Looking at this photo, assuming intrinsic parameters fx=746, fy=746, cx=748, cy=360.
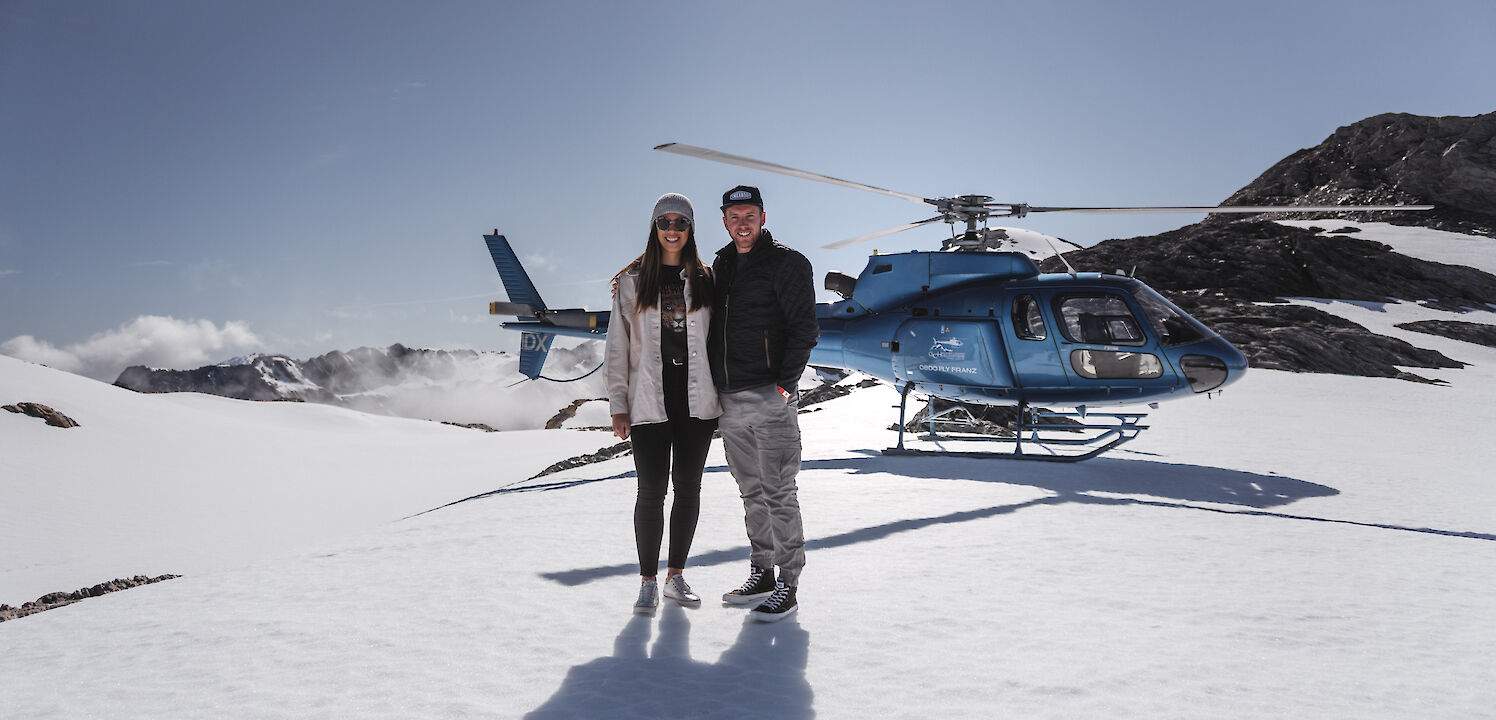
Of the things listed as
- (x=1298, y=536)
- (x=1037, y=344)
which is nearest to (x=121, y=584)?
(x=1298, y=536)

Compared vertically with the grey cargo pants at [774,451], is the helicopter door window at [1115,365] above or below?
above

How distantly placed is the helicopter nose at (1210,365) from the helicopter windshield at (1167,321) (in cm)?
14

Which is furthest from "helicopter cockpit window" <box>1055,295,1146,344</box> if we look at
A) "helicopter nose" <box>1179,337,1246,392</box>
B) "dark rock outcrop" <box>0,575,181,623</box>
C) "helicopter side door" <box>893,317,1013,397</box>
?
"dark rock outcrop" <box>0,575,181,623</box>

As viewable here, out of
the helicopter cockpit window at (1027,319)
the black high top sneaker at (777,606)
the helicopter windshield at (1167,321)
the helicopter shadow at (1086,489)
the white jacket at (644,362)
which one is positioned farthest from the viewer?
the helicopter cockpit window at (1027,319)

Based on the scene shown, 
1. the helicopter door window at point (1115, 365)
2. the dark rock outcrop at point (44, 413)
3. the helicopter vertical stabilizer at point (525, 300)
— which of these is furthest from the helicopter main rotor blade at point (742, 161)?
the dark rock outcrop at point (44, 413)

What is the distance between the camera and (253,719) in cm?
237

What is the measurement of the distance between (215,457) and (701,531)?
12.0m

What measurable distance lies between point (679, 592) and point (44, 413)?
1382cm

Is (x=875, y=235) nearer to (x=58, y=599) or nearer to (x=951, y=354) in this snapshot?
(x=951, y=354)

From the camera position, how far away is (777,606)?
11.1 feet

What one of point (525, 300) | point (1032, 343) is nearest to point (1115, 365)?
point (1032, 343)

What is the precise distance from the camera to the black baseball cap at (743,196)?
3.59m

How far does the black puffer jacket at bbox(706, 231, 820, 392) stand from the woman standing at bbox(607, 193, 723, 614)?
0.28 ft

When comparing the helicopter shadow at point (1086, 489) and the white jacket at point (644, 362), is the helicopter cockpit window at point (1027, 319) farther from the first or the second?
the white jacket at point (644, 362)
